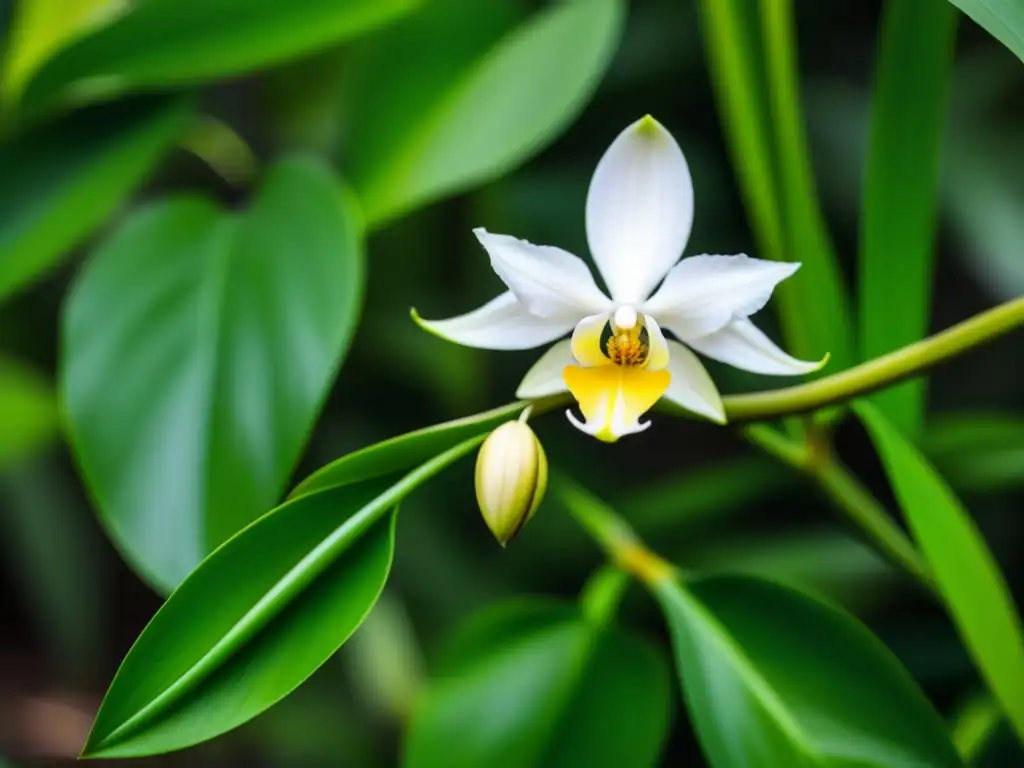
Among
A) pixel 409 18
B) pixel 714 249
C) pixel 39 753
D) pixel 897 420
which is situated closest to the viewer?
pixel 897 420

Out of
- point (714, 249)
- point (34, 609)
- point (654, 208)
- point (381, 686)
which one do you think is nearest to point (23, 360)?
point (34, 609)

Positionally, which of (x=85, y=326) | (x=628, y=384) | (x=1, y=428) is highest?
(x=1, y=428)

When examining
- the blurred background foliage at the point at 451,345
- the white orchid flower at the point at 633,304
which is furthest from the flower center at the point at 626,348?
the blurred background foliage at the point at 451,345

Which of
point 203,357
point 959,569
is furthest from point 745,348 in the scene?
point 203,357

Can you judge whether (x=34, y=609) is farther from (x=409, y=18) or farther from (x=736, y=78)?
(x=736, y=78)

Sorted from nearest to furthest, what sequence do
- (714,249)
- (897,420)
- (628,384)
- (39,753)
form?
(628,384)
(897,420)
(714,249)
(39,753)

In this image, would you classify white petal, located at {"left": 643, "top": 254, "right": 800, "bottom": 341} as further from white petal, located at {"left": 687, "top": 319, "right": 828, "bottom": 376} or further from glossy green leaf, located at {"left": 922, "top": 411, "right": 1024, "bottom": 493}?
glossy green leaf, located at {"left": 922, "top": 411, "right": 1024, "bottom": 493}

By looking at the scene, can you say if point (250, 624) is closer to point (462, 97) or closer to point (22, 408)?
point (462, 97)
